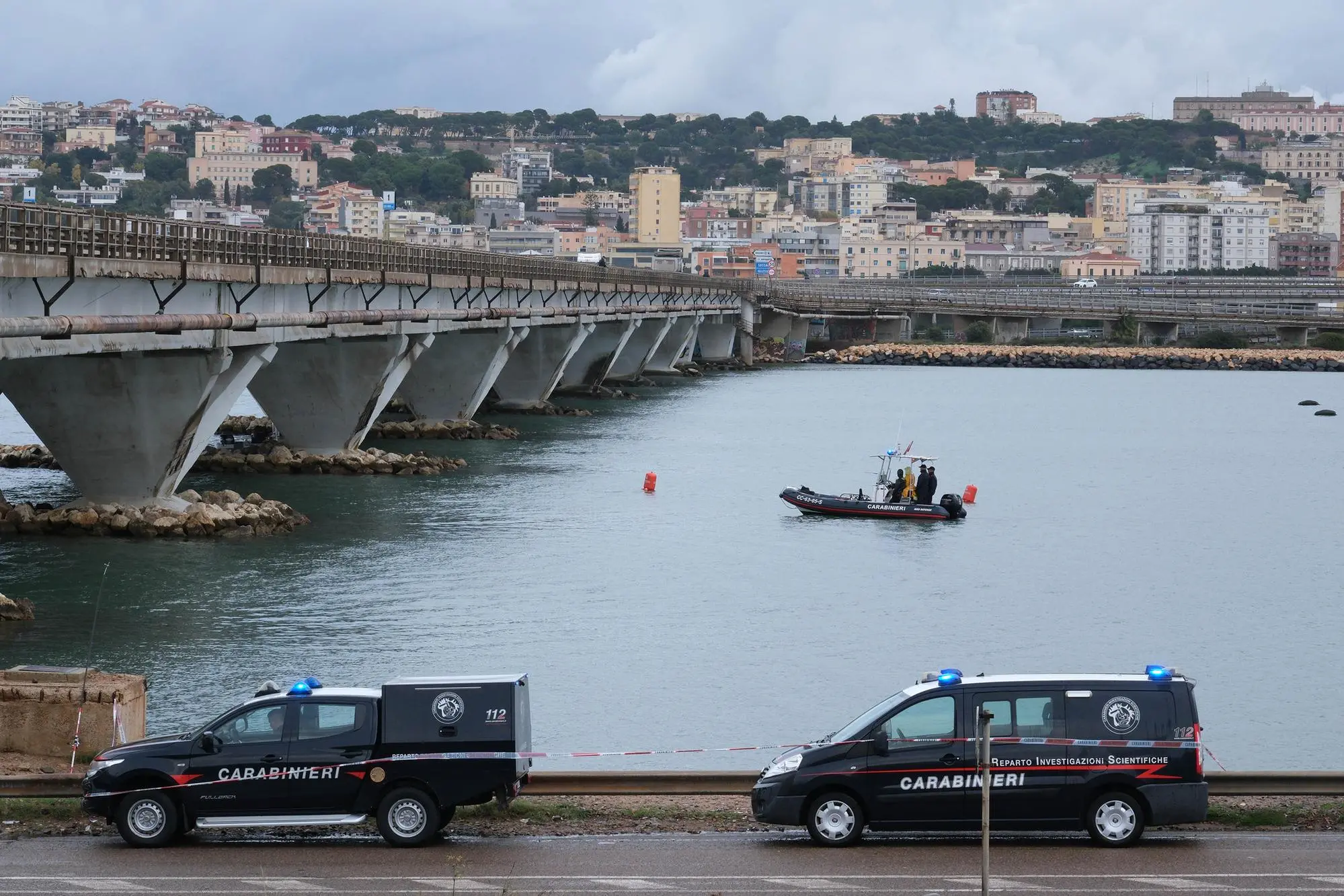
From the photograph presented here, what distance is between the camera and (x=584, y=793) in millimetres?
18906

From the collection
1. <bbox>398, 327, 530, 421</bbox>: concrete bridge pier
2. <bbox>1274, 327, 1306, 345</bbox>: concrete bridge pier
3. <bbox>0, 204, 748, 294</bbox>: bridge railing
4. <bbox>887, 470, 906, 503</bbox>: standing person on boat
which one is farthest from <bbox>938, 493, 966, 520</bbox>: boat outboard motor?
<bbox>1274, 327, 1306, 345</bbox>: concrete bridge pier

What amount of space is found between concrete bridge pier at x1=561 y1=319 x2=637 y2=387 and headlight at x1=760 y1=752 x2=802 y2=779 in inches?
3466

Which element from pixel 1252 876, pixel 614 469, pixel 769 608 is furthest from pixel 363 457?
pixel 1252 876

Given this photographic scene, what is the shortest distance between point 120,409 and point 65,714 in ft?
74.4

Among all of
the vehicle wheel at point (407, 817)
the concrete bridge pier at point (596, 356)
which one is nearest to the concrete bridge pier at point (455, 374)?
the concrete bridge pier at point (596, 356)

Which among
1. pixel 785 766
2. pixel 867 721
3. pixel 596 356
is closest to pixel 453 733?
pixel 785 766

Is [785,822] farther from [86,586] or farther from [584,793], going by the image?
[86,586]

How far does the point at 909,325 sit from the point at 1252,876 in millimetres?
164482

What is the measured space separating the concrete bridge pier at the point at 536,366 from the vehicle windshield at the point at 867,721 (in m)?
70.4

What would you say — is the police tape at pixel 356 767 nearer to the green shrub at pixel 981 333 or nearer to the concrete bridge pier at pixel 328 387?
the concrete bridge pier at pixel 328 387

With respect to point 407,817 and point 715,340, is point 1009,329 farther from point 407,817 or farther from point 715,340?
point 407,817

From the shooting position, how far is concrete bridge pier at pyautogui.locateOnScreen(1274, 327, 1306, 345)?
174000 millimetres

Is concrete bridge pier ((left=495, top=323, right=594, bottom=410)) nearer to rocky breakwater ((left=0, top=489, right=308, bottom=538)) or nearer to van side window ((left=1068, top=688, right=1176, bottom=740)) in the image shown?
rocky breakwater ((left=0, top=489, right=308, bottom=538))

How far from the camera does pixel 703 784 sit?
62.8 ft
